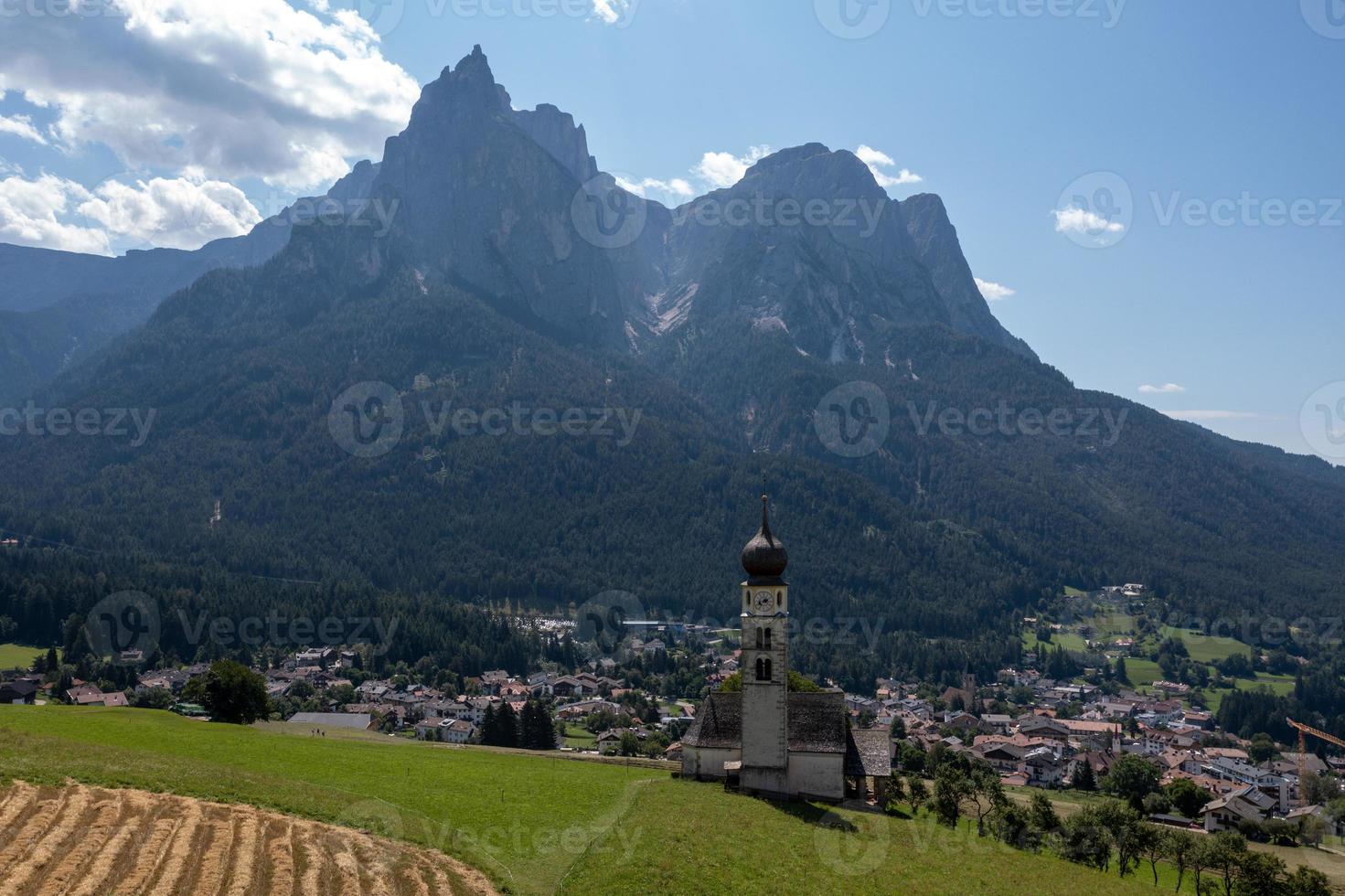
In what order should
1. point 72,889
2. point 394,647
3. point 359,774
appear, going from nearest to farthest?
point 72,889, point 359,774, point 394,647

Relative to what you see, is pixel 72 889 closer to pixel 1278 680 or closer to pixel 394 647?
pixel 394 647

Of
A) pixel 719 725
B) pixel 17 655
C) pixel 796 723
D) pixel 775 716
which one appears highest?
pixel 775 716

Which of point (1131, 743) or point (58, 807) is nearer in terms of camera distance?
point (58, 807)

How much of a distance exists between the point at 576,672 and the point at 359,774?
10995 centimetres

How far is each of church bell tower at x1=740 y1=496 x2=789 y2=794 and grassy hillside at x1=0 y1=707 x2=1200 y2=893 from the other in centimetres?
307

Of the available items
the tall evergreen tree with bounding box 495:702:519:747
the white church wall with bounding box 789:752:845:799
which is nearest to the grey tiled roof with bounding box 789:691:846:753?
the white church wall with bounding box 789:752:845:799

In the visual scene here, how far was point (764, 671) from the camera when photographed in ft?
168

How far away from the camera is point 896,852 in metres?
43.0

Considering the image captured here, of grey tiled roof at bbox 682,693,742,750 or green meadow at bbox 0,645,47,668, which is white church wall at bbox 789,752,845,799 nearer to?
grey tiled roof at bbox 682,693,742,750

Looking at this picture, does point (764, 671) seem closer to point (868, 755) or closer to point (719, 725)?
point (719, 725)

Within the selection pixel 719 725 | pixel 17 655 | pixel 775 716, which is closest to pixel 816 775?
pixel 775 716

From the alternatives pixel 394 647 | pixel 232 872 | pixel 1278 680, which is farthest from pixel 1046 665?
A: pixel 232 872

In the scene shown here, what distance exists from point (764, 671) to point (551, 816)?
14950 mm

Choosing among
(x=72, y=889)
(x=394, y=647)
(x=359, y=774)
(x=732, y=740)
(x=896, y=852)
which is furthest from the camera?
(x=394, y=647)
